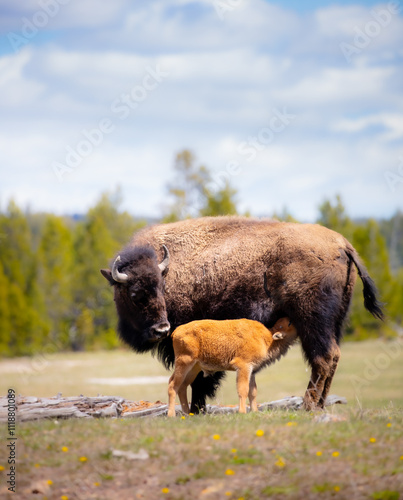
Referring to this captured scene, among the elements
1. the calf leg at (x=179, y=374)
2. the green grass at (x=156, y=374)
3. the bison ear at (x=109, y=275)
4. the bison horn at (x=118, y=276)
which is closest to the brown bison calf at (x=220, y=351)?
the calf leg at (x=179, y=374)

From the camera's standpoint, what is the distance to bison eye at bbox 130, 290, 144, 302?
10.1 meters

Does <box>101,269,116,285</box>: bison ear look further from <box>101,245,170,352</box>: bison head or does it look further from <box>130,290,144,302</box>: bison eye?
<box>130,290,144,302</box>: bison eye

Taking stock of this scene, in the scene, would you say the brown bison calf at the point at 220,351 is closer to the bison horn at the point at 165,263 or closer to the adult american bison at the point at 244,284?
the adult american bison at the point at 244,284

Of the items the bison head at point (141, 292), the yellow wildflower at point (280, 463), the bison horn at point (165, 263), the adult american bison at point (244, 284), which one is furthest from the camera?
the bison horn at point (165, 263)

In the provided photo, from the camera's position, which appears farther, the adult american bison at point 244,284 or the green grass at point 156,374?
the green grass at point 156,374

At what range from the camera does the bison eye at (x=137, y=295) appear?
33.2 ft

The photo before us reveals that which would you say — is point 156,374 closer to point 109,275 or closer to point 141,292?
point 109,275

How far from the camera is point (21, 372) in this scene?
130ft

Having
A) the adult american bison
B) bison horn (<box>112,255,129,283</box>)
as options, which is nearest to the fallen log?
the adult american bison

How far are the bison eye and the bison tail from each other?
3.45m

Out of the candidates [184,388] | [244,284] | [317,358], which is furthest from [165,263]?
[317,358]

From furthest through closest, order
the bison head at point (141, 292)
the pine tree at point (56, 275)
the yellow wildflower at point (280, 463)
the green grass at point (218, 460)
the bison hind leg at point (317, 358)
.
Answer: the pine tree at point (56, 275)
the bison head at point (141, 292)
the bison hind leg at point (317, 358)
the yellow wildflower at point (280, 463)
the green grass at point (218, 460)

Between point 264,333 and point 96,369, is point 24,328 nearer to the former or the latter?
point 96,369

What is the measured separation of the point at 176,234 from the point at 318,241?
2.54 metres
